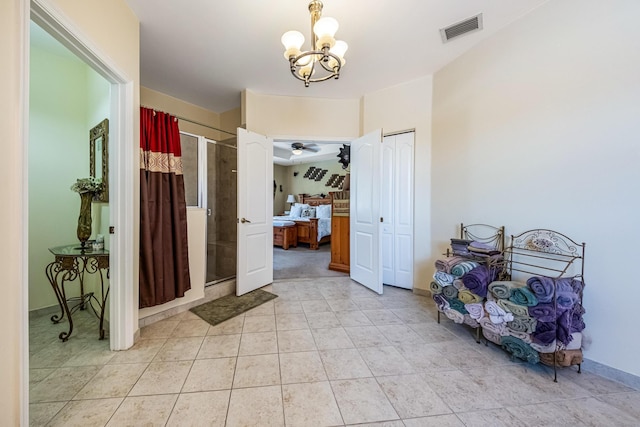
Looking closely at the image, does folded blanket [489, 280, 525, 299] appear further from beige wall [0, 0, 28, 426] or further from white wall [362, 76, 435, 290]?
beige wall [0, 0, 28, 426]

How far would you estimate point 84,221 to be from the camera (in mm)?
2109

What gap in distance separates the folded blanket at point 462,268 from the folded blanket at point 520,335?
18.0 inches

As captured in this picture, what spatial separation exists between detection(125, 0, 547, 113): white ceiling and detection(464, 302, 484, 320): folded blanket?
2.41m

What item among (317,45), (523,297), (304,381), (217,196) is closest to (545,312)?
(523,297)

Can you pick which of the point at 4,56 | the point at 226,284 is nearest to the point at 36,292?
the point at 226,284

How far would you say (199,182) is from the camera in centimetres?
313

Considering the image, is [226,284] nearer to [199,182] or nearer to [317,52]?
[199,182]

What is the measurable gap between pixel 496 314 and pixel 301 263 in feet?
11.0

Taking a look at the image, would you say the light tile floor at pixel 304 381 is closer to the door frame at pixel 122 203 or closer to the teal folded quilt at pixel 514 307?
the door frame at pixel 122 203

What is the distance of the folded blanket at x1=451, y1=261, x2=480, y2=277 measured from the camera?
1.97 m

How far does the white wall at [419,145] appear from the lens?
3012mm

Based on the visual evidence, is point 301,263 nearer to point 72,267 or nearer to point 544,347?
point 72,267

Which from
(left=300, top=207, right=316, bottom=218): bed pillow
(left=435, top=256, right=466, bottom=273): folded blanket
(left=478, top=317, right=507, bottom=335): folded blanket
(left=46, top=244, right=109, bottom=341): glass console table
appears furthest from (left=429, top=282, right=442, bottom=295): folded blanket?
(left=300, top=207, right=316, bottom=218): bed pillow

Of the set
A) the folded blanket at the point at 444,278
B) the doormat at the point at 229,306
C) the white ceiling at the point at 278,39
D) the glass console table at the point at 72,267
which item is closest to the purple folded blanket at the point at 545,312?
the folded blanket at the point at 444,278
